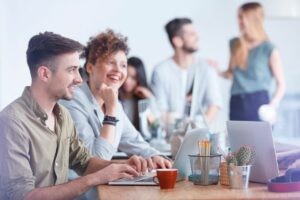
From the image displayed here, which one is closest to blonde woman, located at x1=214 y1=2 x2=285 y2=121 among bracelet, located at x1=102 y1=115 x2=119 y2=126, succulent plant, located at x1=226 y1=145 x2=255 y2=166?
bracelet, located at x1=102 y1=115 x2=119 y2=126

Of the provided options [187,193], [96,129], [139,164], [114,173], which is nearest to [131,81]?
[96,129]

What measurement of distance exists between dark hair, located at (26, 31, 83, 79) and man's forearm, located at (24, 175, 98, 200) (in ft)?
1.42

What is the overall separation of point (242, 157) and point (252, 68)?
323cm

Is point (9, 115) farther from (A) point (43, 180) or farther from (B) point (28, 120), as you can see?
(A) point (43, 180)

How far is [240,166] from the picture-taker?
6.08ft

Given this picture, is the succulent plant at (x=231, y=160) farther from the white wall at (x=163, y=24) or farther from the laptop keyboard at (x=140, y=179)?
the white wall at (x=163, y=24)

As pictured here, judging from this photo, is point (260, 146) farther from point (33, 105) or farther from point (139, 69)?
point (139, 69)

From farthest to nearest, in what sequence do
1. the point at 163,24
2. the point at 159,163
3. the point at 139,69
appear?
1. the point at 163,24
2. the point at 139,69
3. the point at 159,163

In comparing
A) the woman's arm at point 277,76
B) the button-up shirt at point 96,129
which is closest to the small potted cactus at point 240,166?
the button-up shirt at point 96,129

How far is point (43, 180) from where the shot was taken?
2.04 m

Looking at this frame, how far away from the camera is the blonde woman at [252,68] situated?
4.99 meters

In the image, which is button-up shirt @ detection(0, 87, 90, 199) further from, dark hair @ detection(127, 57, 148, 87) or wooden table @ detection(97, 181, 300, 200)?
dark hair @ detection(127, 57, 148, 87)

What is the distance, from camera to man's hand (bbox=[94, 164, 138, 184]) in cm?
190

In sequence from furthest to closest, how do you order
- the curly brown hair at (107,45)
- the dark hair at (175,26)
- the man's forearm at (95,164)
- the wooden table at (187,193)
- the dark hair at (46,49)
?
the dark hair at (175,26), the curly brown hair at (107,45), the man's forearm at (95,164), the dark hair at (46,49), the wooden table at (187,193)
